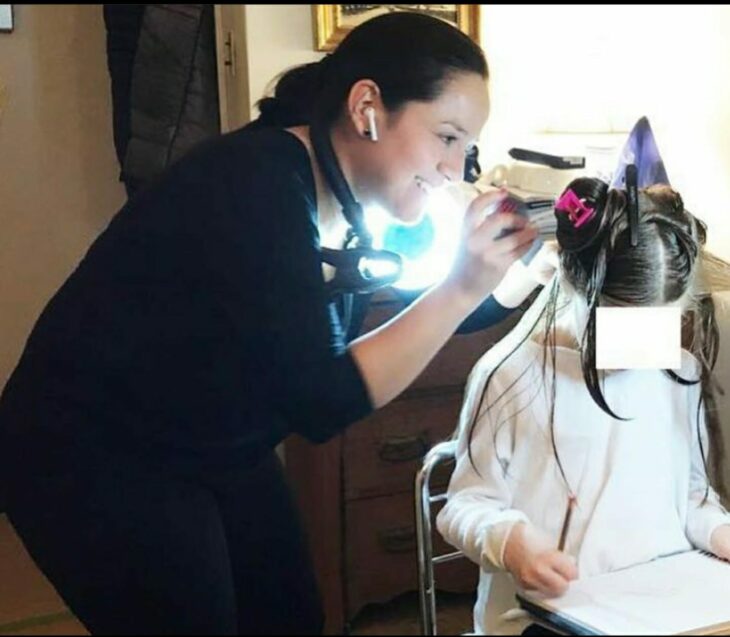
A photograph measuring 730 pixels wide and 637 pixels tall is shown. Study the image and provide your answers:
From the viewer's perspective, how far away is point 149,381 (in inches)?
25.9

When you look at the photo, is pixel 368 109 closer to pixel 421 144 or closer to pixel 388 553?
pixel 421 144

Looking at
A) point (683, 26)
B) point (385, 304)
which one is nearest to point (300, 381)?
point (385, 304)

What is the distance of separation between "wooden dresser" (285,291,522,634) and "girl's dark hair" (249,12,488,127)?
15cm

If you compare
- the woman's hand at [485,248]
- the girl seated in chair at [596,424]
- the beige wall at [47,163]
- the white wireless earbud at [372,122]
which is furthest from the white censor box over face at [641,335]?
the beige wall at [47,163]

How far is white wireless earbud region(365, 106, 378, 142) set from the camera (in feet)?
2.19

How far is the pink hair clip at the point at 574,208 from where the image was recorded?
0.79m

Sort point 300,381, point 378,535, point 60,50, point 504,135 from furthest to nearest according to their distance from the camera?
1. point 504,135
2. point 378,535
3. point 60,50
4. point 300,381

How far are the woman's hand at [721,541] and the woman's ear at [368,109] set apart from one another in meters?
0.49

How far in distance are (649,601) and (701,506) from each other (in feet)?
0.56

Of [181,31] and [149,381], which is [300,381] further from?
[181,31]

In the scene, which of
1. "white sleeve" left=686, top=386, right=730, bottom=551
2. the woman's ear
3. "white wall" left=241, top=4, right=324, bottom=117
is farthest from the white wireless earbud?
"white sleeve" left=686, top=386, right=730, bottom=551

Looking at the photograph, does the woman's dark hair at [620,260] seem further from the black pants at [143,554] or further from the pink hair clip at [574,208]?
the black pants at [143,554]

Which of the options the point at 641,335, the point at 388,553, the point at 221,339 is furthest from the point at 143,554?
the point at 641,335

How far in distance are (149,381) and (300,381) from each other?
0.10m
